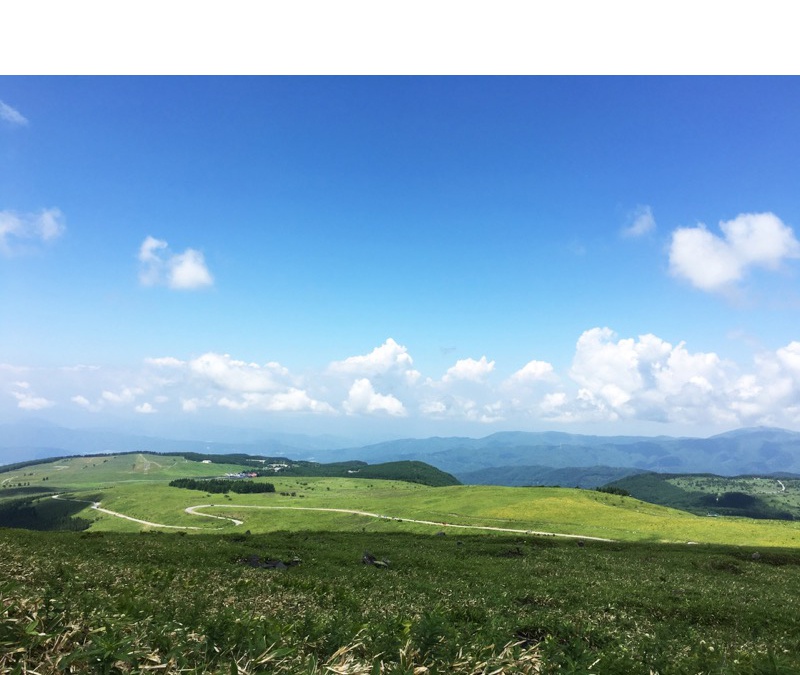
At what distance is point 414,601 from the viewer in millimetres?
19875

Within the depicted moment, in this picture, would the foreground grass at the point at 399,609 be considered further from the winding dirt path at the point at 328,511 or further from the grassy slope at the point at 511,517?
the grassy slope at the point at 511,517

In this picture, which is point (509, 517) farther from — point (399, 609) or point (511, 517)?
point (399, 609)

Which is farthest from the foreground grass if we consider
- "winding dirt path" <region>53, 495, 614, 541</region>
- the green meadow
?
"winding dirt path" <region>53, 495, 614, 541</region>

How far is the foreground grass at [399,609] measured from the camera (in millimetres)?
4328

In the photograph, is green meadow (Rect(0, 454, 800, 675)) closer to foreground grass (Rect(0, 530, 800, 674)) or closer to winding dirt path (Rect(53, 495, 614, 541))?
→ foreground grass (Rect(0, 530, 800, 674))

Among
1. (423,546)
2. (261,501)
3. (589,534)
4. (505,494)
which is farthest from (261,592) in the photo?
(261,501)

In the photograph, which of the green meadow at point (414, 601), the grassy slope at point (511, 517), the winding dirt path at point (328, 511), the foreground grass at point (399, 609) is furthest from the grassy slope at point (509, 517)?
the foreground grass at point (399, 609)

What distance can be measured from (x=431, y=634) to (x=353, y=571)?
92.4ft

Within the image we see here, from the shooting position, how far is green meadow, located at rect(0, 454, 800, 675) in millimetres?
4406

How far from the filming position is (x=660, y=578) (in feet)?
106

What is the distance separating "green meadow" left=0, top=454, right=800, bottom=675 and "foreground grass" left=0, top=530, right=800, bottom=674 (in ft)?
0.14

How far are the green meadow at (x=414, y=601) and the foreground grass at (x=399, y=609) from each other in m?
0.04

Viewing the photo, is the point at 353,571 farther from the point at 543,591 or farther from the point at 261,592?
the point at 261,592

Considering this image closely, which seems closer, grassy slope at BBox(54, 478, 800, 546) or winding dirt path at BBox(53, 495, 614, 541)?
winding dirt path at BBox(53, 495, 614, 541)
